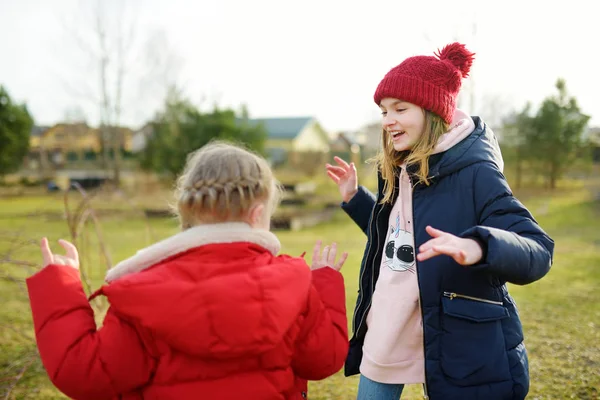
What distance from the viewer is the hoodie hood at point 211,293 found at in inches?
48.4

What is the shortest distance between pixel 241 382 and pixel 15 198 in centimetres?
2247

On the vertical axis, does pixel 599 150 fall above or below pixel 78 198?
above

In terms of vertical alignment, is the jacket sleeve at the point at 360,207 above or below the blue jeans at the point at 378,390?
above

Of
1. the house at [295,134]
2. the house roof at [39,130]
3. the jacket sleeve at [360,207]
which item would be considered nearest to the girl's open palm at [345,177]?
the jacket sleeve at [360,207]

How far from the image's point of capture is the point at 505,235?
1425 mm

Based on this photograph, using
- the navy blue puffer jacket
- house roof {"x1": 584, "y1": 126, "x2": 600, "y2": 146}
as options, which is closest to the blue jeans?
the navy blue puffer jacket

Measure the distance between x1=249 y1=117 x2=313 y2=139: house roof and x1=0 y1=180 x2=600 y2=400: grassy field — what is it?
93.9 feet

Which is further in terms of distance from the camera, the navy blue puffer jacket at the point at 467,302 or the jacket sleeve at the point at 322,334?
the navy blue puffer jacket at the point at 467,302

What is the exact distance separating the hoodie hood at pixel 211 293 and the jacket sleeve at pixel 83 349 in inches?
3.2

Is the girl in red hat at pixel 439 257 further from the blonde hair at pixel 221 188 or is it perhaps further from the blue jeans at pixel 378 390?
the blonde hair at pixel 221 188

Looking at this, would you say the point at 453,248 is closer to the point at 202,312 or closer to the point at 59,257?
the point at 202,312

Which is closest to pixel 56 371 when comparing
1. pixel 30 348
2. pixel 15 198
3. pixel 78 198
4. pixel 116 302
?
pixel 116 302

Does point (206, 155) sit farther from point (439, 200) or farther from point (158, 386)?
point (439, 200)

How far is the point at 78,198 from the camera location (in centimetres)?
1909
